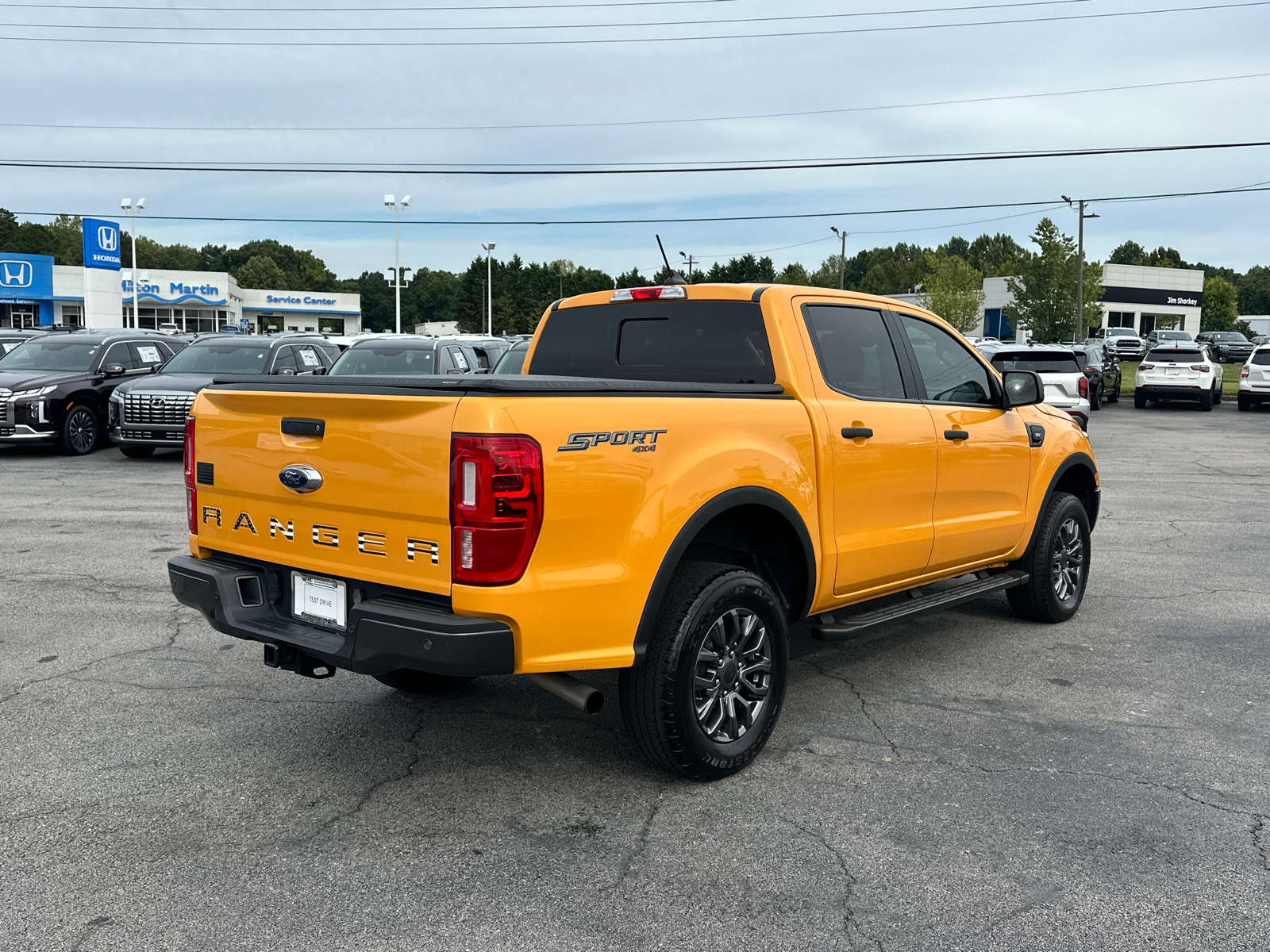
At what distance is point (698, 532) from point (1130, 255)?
170756 millimetres

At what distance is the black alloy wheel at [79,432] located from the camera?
15.6 metres

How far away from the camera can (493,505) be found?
3.45m

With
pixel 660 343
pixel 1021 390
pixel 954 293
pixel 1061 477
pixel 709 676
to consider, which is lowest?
pixel 709 676

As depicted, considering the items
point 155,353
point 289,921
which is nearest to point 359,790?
point 289,921

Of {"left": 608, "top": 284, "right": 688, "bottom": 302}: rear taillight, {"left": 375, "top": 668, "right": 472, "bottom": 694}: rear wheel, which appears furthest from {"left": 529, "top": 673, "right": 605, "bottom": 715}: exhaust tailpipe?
{"left": 608, "top": 284, "right": 688, "bottom": 302}: rear taillight

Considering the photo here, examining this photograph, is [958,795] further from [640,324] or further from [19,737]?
[19,737]

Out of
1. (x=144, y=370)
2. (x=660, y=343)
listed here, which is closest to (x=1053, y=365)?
(x=144, y=370)

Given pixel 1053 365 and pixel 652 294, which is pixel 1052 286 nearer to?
pixel 1053 365

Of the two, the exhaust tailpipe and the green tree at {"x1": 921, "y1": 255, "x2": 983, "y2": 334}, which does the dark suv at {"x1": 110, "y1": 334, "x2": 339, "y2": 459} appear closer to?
the exhaust tailpipe

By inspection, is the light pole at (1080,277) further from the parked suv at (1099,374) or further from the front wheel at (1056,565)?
the front wheel at (1056,565)

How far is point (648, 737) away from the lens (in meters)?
4.01

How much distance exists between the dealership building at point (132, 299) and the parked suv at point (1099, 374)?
4015 cm

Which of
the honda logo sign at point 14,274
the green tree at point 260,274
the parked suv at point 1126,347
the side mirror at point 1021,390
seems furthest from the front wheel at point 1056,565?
the green tree at point 260,274

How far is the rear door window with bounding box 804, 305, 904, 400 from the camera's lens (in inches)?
197
